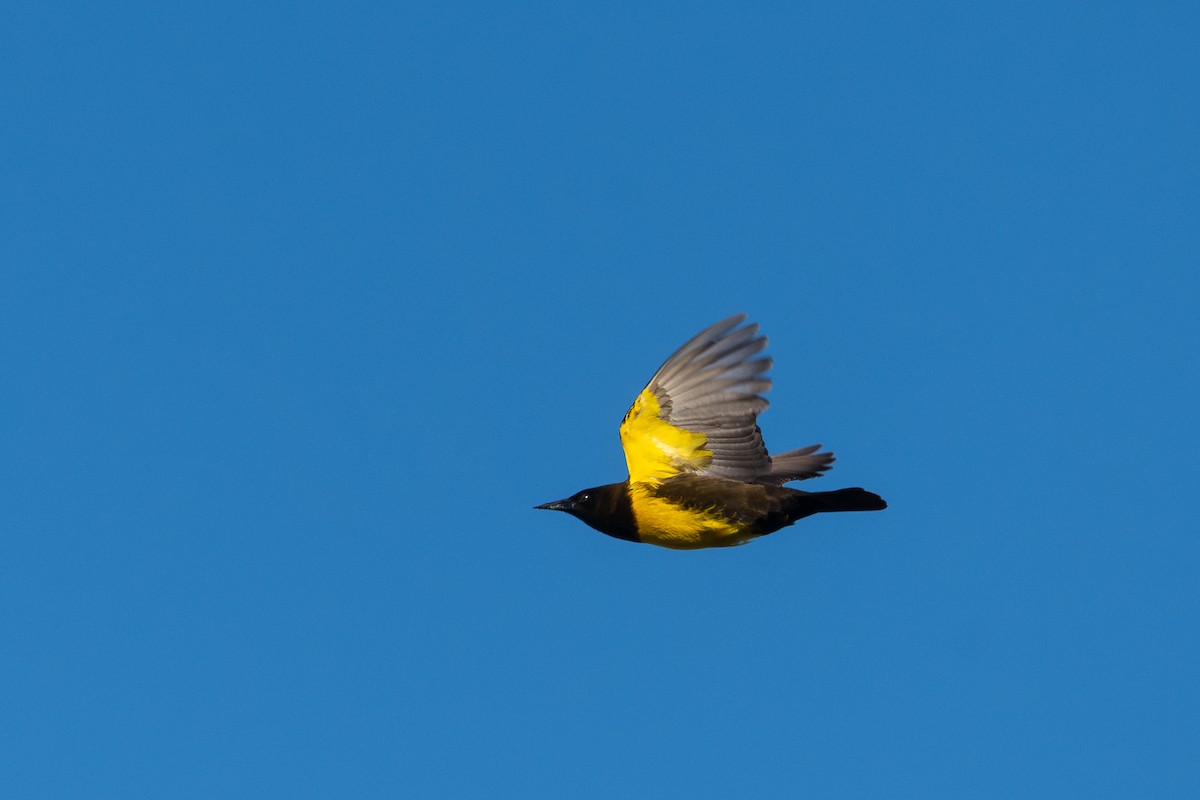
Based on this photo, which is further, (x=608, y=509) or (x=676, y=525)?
(x=608, y=509)

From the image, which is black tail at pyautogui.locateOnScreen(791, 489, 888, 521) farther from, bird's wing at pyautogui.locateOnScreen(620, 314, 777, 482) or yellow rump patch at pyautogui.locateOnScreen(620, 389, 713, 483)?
yellow rump patch at pyautogui.locateOnScreen(620, 389, 713, 483)

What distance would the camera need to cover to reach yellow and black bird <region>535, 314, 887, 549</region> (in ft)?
51.7

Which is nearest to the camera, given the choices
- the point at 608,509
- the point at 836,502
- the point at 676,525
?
the point at 836,502

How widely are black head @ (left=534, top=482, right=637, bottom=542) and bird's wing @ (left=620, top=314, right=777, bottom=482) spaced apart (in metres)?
0.25

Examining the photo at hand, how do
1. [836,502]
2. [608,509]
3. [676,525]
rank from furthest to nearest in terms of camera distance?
[608,509]
[676,525]
[836,502]

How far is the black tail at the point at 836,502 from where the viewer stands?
15.3 meters

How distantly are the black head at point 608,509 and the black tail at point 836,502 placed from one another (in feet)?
5.20

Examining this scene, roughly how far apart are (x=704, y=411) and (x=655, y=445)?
58 cm

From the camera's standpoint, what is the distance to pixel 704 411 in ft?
52.5

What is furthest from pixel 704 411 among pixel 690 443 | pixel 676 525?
pixel 676 525

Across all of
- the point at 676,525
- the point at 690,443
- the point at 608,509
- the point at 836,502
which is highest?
the point at 690,443

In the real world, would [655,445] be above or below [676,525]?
above

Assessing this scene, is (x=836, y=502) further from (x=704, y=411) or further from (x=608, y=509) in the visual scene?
(x=608, y=509)

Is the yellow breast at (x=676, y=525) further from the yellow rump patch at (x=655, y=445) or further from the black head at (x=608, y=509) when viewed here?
the yellow rump patch at (x=655, y=445)
